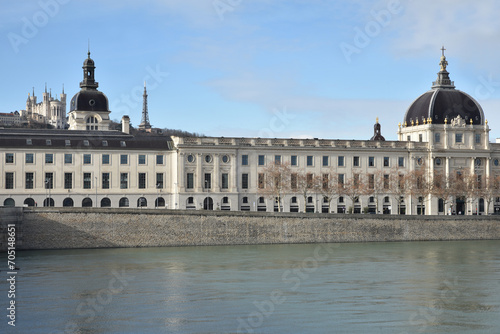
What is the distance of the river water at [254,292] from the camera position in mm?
38688

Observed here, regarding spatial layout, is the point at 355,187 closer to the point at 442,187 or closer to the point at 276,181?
the point at 276,181

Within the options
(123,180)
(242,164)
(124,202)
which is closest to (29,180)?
(123,180)

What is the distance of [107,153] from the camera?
91.9 meters

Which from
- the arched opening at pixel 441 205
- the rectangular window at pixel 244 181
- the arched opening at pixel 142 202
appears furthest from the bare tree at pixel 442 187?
the arched opening at pixel 142 202

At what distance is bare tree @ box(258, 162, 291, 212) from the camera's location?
96.0 m

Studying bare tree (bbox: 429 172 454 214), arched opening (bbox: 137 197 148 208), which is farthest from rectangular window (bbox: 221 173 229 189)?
bare tree (bbox: 429 172 454 214)

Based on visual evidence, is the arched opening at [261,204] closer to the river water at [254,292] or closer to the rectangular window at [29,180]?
the rectangular window at [29,180]

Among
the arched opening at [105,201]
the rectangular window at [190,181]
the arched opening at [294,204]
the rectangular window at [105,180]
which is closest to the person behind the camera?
the arched opening at [105,201]

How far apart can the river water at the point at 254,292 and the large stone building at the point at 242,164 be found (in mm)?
22517

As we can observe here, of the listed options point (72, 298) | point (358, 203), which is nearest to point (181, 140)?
point (358, 203)

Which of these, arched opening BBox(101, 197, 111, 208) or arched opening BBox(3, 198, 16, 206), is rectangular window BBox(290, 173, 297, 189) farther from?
arched opening BBox(3, 198, 16, 206)

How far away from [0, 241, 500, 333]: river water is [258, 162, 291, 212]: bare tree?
26388 mm

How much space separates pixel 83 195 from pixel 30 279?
4008 cm

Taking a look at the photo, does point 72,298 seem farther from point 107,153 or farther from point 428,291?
point 107,153
